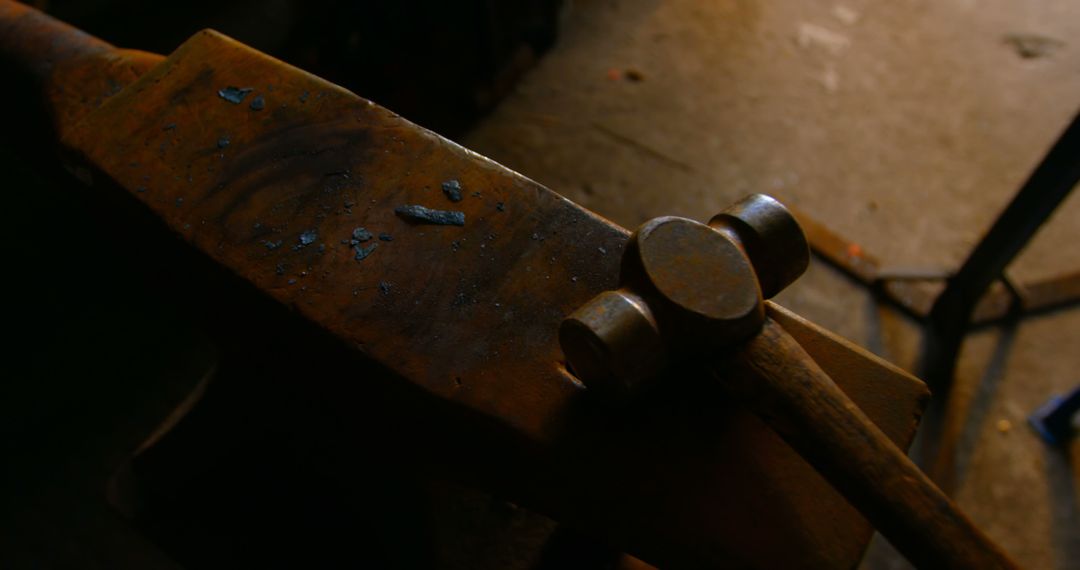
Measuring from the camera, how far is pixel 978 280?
196cm

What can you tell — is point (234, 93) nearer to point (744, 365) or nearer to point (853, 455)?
point (744, 365)

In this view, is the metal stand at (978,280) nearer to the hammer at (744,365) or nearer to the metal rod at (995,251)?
the metal rod at (995,251)

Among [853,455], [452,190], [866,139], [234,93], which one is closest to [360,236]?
[452,190]

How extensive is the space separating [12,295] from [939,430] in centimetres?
268

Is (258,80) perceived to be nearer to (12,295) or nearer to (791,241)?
(791,241)

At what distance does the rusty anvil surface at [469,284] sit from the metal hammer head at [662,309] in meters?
0.10

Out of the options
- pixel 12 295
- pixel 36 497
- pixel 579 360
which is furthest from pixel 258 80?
pixel 36 497

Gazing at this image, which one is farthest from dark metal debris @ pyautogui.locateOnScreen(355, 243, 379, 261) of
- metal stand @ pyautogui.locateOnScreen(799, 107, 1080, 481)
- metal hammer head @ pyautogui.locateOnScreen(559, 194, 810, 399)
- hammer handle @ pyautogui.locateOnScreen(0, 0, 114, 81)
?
metal stand @ pyautogui.locateOnScreen(799, 107, 1080, 481)

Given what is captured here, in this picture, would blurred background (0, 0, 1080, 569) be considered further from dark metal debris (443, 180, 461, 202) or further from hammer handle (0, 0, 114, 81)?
dark metal debris (443, 180, 461, 202)

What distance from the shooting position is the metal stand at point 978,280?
164cm

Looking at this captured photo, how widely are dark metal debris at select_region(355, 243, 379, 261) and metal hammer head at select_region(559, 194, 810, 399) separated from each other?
1.00 feet

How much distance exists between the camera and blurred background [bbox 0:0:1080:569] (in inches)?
52.5

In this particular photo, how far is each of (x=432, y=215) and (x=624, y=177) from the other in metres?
1.82

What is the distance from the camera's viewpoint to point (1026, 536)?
1889 millimetres
